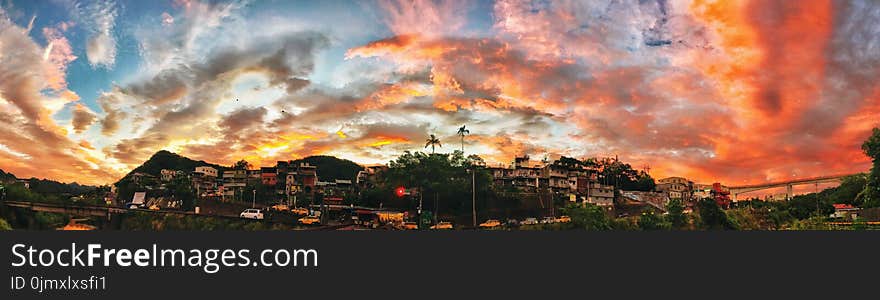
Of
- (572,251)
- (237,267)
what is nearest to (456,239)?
(572,251)

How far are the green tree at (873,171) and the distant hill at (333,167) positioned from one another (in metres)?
31.2

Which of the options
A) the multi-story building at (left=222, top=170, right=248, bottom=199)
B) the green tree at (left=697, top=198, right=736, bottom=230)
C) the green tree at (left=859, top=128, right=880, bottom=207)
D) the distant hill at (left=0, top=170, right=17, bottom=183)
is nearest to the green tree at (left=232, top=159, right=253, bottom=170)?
the multi-story building at (left=222, top=170, right=248, bottom=199)

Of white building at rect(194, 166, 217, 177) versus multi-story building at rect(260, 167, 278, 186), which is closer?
white building at rect(194, 166, 217, 177)

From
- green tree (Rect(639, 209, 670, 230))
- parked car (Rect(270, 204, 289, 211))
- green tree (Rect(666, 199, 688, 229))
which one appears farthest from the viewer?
parked car (Rect(270, 204, 289, 211))

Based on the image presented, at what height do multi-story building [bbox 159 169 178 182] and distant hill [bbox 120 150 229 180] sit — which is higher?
distant hill [bbox 120 150 229 180]

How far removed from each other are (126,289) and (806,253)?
1360 centimetres

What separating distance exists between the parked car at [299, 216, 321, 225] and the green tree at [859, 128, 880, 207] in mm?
27276

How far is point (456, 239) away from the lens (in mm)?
12836

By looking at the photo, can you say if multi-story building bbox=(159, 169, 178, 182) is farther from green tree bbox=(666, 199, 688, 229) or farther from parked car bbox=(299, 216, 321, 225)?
green tree bbox=(666, 199, 688, 229)

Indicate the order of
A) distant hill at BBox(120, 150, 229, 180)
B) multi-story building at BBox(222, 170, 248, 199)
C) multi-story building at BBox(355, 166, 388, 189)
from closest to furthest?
distant hill at BBox(120, 150, 229, 180)
multi-story building at BBox(355, 166, 388, 189)
multi-story building at BBox(222, 170, 248, 199)

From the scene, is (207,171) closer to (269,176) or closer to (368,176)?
(269,176)

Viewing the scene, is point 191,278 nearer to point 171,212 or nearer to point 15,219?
point 15,219

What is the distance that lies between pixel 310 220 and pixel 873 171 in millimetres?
28413

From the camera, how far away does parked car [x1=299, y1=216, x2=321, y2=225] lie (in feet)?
113
